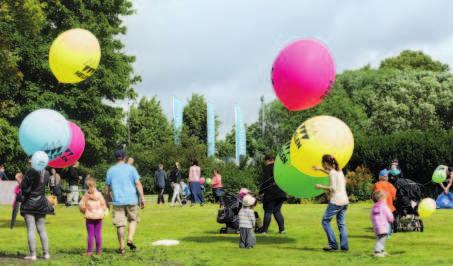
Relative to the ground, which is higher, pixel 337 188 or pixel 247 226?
pixel 337 188

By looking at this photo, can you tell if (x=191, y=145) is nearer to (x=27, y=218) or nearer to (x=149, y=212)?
(x=149, y=212)

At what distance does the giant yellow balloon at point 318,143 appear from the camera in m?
11.5

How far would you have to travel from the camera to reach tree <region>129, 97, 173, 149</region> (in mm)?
70188

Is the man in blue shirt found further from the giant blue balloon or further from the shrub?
the shrub

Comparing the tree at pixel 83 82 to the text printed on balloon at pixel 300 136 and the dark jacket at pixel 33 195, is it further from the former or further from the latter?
the text printed on balloon at pixel 300 136

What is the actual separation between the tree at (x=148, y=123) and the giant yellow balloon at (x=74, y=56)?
5426 centimetres

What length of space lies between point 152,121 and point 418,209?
58.8 m

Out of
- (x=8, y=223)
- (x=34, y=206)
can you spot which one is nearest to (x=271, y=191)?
(x=34, y=206)

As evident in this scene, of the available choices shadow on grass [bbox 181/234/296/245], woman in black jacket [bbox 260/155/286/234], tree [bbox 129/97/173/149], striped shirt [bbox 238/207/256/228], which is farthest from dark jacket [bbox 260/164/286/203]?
tree [bbox 129/97/173/149]

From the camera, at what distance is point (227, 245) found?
13.4 metres

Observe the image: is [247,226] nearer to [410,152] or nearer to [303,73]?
[303,73]

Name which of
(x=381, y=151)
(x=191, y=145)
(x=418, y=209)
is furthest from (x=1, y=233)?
(x=191, y=145)

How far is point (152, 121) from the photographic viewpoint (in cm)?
7281

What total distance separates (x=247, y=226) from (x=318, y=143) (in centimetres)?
248
